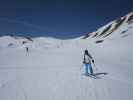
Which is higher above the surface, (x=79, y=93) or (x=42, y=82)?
(x=42, y=82)

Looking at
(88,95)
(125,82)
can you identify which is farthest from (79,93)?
(125,82)

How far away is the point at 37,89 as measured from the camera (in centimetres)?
877

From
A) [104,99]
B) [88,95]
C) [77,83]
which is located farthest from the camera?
[77,83]

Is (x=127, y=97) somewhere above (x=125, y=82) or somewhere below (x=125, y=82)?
below

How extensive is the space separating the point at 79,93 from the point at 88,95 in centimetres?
45

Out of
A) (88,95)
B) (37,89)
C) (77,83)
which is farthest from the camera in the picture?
(77,83)

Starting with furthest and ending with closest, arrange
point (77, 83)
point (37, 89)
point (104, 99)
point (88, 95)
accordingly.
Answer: point (77, 83) < point (37, 89) < point (88, 95) < point (104, 99)

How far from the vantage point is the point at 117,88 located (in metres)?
8.99

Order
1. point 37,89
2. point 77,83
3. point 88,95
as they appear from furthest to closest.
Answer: point 77,83
point 37,89
point 88,95

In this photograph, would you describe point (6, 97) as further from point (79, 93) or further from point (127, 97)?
point (127, 97)

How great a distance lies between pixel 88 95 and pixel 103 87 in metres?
1.50

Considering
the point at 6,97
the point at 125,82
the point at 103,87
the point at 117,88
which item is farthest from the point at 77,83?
the point at 6,97

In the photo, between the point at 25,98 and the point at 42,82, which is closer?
the point at 25,98

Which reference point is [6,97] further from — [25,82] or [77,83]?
[77,83]
